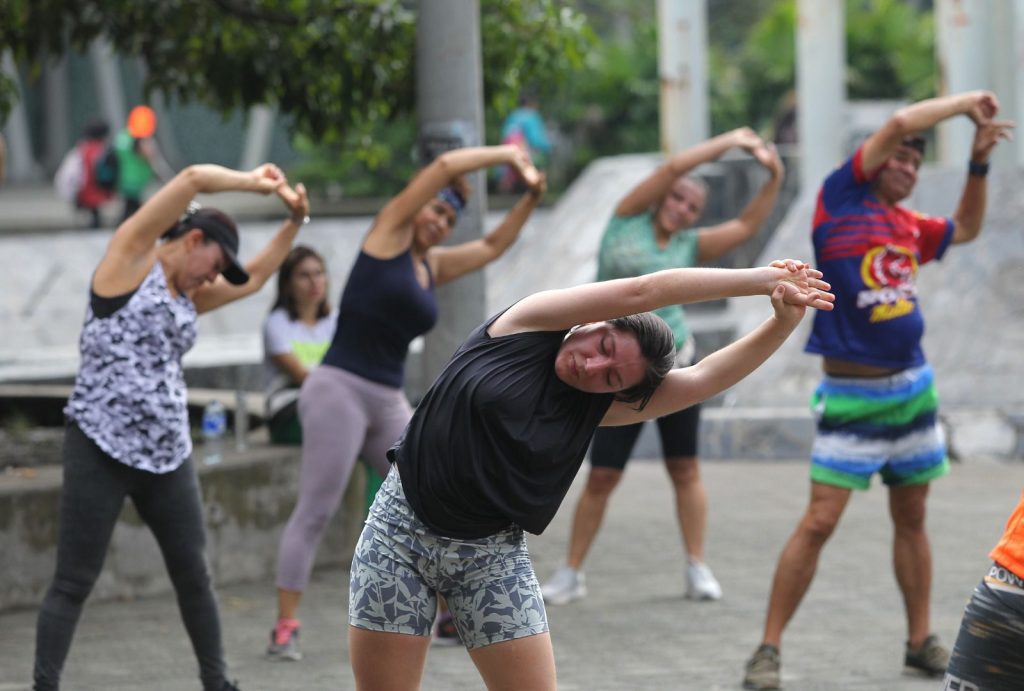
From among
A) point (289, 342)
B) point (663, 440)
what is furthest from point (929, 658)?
point (289, 342)

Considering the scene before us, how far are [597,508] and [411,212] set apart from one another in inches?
70.7

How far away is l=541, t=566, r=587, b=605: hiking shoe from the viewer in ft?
23.5

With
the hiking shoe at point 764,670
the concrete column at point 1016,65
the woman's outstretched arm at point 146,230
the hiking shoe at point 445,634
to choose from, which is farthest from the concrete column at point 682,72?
the woman's outstretched arm at point 146,230

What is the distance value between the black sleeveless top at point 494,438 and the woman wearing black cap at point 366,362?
2.21m

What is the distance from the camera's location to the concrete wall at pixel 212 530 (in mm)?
6848

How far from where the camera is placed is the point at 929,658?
5.97 metres

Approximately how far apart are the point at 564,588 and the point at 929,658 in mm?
1760

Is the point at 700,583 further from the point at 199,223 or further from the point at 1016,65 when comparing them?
the point at 1016,65

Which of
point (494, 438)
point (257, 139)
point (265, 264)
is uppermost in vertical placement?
point (265, 264)

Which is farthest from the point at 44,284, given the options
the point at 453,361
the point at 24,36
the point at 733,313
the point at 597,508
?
the point at 453,361

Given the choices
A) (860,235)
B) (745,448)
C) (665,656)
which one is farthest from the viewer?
(745,448)

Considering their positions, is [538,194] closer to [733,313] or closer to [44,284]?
[733,313]

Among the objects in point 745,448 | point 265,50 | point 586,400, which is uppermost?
point 265,50

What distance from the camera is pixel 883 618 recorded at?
22.3ft
